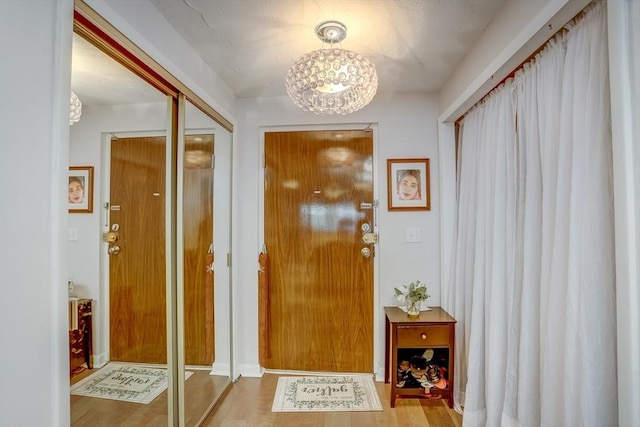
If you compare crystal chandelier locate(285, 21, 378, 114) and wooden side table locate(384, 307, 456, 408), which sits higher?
crystal chandelier locate(285, 21, 378, 114)

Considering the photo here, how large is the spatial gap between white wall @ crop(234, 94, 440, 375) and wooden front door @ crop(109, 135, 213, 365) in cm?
60

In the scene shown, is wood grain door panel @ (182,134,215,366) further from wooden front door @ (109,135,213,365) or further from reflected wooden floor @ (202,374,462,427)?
reflected wooden floor @ (202,374,462,427)

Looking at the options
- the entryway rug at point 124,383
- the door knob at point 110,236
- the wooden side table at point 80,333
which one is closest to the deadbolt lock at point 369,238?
the entryway rug at point 124,383

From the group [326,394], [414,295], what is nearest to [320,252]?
[414,295]

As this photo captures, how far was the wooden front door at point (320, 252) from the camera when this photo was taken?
2.61 m

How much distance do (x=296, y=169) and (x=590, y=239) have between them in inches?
78.6

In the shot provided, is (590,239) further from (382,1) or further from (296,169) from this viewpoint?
(296,169)

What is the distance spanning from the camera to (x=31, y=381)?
0.90m

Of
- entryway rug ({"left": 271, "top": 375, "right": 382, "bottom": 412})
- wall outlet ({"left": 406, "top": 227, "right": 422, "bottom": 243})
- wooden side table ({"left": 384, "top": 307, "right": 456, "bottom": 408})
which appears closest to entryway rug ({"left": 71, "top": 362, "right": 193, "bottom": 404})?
entryway rug ({"left": 271, "top": 375, "right": 382, "bottom": 412})

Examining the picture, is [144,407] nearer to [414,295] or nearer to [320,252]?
[320,252]

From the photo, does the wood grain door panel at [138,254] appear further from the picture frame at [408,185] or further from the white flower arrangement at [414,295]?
the picture frame at [408,185]

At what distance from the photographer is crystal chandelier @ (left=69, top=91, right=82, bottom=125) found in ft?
3.61

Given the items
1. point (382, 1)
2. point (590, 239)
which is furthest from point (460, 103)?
point (590, 239)

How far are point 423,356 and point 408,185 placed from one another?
133cm
